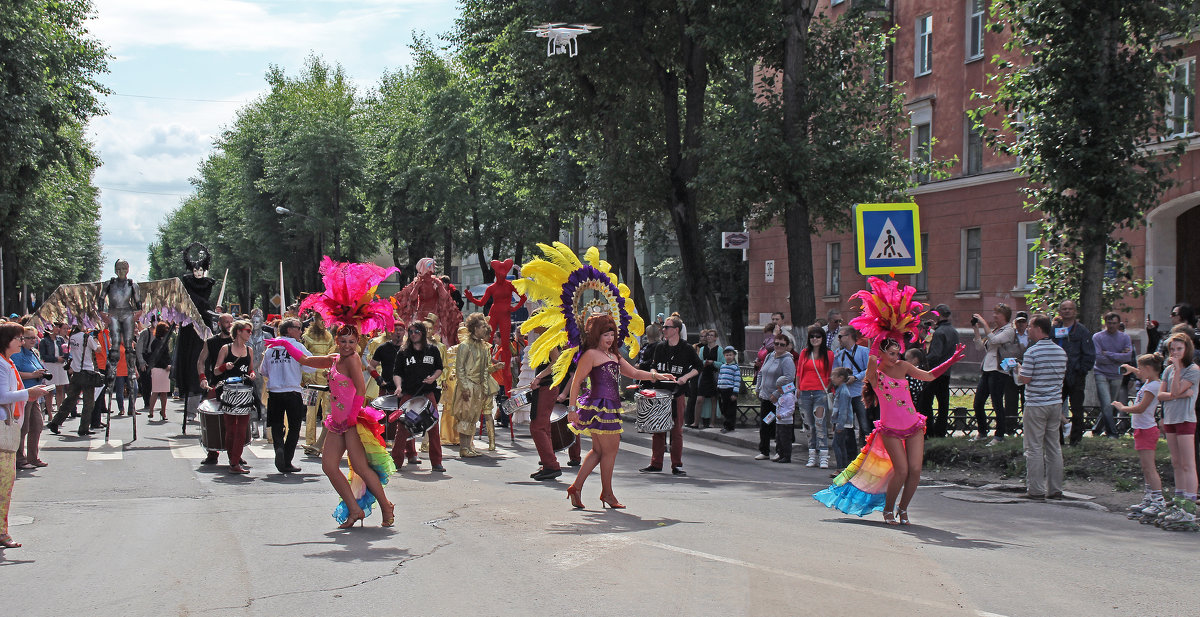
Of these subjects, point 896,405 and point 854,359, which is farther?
A: point 854,359

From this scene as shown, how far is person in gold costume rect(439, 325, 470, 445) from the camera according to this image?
1486 cm

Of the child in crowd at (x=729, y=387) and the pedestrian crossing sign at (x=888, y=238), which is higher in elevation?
the pedestrian crossing sign at (x=888, y=238)

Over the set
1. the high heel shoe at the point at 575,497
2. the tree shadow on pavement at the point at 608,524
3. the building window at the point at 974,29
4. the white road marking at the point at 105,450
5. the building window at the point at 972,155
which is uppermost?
the building window at the point at 974,29

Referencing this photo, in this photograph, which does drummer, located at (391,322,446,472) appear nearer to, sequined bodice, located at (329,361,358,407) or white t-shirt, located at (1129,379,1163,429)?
sequined bodice, located at (329,361,358,407)

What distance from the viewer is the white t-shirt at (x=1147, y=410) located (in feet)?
32.9

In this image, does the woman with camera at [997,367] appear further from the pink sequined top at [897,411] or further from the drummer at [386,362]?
the drummer at [386,362]

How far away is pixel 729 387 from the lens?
58.0ft

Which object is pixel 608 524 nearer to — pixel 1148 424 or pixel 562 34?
pixel 1148 424

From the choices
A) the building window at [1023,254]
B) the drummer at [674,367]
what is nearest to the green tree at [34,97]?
the drummer at [674,367]

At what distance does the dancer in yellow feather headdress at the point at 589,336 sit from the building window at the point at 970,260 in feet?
69.0

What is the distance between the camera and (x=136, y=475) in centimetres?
1259

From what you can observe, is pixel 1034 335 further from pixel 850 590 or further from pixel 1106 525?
pixel 850 590

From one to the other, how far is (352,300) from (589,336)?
2.08 meters

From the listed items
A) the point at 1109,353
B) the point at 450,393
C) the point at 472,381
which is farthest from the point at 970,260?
the point at 472,381
